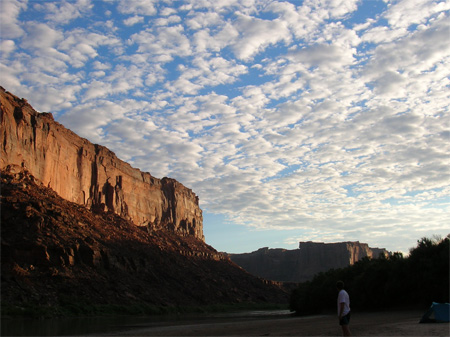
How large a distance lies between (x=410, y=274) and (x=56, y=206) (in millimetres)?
39061

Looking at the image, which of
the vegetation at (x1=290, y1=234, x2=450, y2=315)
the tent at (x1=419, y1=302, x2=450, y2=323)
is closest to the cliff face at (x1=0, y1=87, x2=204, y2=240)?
the vegetation at (x1=290, y1=234, x2=450, y2=315)

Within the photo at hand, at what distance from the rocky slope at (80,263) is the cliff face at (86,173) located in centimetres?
295

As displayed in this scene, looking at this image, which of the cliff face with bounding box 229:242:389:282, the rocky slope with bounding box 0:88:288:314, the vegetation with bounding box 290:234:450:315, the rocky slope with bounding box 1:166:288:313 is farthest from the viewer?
the cliff face with bounding box 229:242:389:282

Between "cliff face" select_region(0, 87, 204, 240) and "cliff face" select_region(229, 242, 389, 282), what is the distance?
61963 millimetres

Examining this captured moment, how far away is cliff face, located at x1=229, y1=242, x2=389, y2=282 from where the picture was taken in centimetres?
16300

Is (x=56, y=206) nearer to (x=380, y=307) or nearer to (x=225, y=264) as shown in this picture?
(x=380, y=307)

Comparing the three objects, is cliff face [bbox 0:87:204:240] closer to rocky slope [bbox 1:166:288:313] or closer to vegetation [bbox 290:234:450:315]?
rocky slope [bbox 1:166:288:313]

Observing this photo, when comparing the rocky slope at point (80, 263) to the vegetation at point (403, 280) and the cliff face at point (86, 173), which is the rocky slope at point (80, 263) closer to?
the cliff face at point (86, 173)

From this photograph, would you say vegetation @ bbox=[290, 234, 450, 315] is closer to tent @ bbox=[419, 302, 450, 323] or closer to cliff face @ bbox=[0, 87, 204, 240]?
tent @ bbox=[419, 302, 450, 323]

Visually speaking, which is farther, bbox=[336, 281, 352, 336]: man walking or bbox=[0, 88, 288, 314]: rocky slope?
bbox=[0, 88, 288, 314]: rocky slope

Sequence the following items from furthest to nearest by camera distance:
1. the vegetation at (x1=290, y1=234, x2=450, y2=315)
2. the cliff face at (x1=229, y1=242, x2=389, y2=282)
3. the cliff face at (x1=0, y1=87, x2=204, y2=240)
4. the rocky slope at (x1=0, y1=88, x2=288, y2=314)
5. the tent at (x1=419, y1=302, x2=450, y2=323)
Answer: the cliff face at (x1=229, y1=242, x2=389, y2=282) → the cliff face at (x1=0, y1=87, x2=204, y2=240) → the rocky slope at (x1=0, y1=88, x2=288, y2=314) → the vegetation at (x1=290, y1=234, x2=450, y2=315) → the tent at (x1=419, y1=302, x2=450, y2=323)

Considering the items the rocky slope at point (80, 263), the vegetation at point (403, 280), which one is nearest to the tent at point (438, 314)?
the vegetation at point (403, 280)

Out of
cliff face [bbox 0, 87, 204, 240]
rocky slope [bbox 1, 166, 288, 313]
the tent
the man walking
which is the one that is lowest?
the tent

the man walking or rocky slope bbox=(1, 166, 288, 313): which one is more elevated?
rocky slope bbox=(1, 166, 288, 313)
